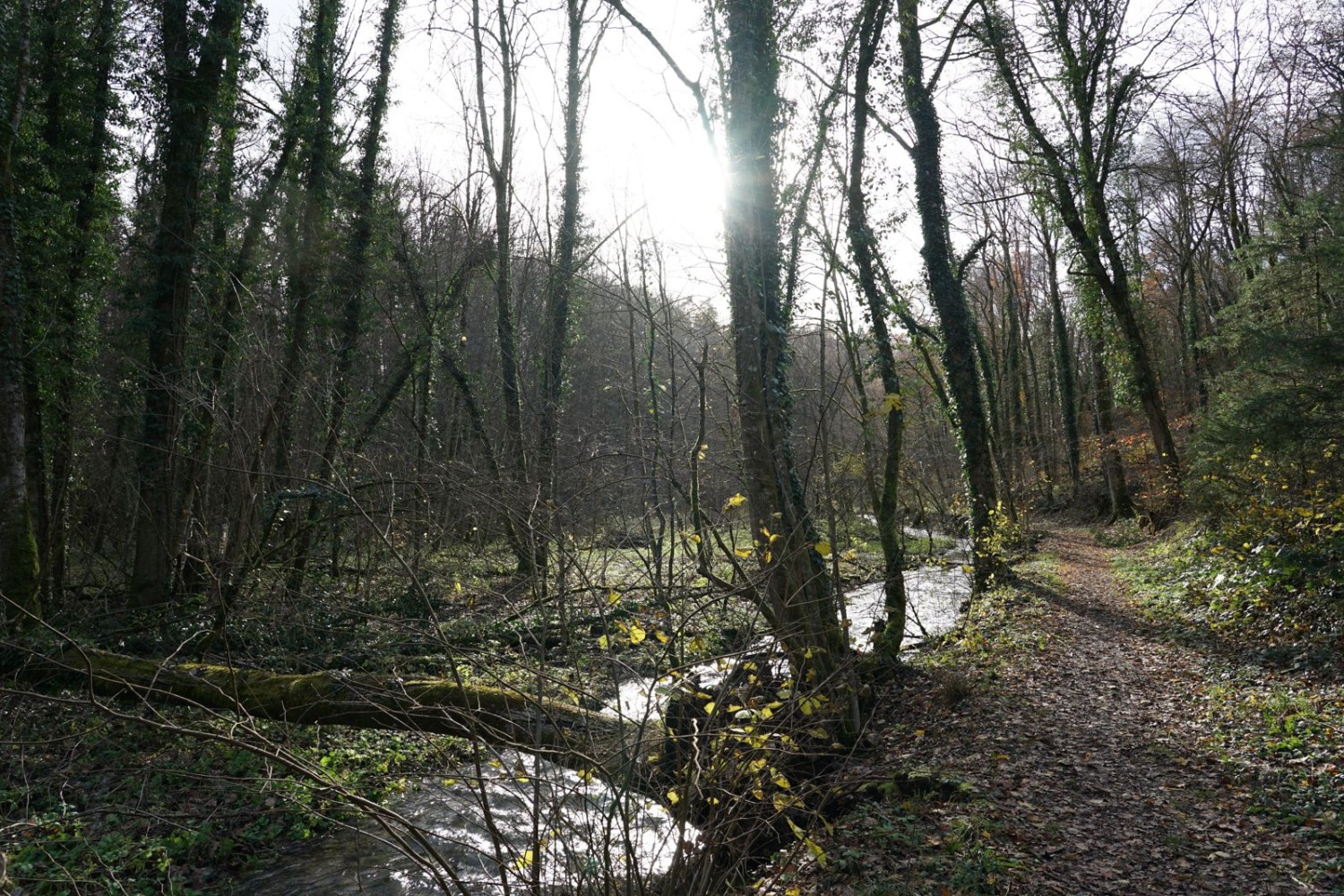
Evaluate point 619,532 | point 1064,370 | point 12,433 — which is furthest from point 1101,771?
point 1064,370

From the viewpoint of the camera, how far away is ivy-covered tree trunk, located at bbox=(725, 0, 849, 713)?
21.8 feet

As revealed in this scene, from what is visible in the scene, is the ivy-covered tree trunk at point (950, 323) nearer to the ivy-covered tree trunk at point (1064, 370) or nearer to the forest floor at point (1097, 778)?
the forest floor at point (1097, 778)

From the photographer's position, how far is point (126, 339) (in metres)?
12.6

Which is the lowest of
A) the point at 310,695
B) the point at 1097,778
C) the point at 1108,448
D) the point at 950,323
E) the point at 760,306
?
the point at 1097,778

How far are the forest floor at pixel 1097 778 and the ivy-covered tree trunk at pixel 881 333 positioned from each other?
87cm

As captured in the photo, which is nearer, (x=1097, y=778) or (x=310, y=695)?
(x=1097, y=778)

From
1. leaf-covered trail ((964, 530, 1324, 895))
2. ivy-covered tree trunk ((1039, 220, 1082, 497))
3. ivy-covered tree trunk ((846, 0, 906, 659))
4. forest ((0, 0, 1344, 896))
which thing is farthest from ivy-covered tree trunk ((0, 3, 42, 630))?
ivy-covered tree trunk ((1039, 220, 1082, 497))

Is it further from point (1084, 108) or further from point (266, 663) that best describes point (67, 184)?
point (1084, 108)

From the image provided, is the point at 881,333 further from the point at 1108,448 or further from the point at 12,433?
the point at 1108,448

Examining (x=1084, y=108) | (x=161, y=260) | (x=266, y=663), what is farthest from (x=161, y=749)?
(x=1084, y=108)

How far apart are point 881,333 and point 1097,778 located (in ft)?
22.8

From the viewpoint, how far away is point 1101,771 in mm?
5770

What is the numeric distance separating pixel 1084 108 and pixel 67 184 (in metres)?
20.1

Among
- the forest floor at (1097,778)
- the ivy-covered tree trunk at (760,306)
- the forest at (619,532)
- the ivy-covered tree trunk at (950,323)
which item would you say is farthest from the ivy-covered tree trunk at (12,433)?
the ivy-covered tree trunk at (950,323)
